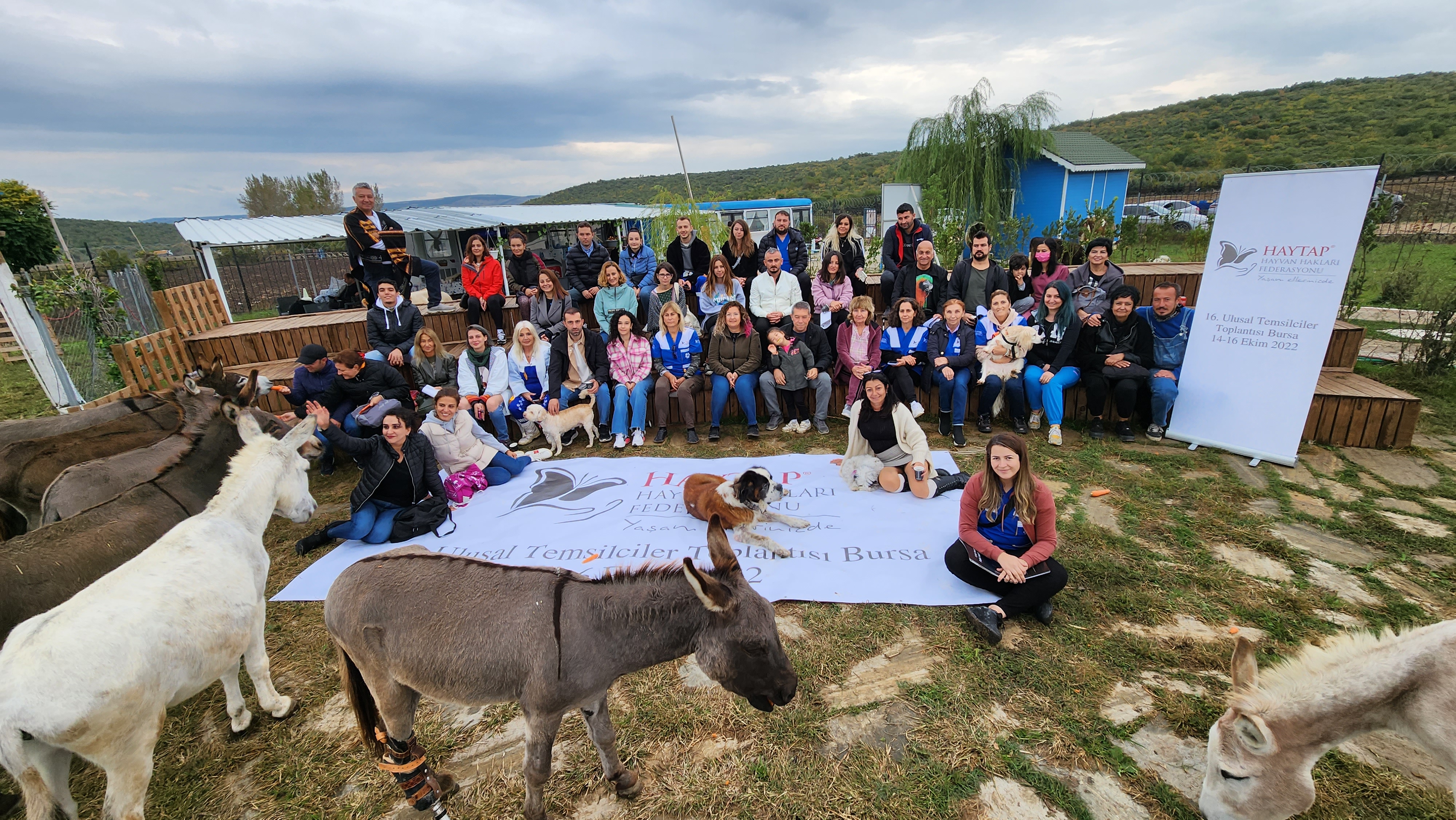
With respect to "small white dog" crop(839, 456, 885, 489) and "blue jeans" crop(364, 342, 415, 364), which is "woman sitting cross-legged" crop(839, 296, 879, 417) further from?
"blue jeans" crop(364, 342, 415, 364)

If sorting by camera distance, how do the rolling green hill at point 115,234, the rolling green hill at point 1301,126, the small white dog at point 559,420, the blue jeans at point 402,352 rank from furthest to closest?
the rolling green hill at point 115,234, the rolling green hill at point 1301,126, the blue jeans at point 402,352, the small white dog at point 559,420

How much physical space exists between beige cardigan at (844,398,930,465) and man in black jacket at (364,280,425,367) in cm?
570

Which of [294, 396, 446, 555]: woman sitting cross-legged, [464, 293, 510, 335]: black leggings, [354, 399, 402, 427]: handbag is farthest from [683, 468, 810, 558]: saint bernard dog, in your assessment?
[464, 293, 510, 335]: black leggings

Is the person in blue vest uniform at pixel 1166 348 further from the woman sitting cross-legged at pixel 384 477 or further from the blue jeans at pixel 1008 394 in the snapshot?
the woman sitting cross-legged at pixel 384 477

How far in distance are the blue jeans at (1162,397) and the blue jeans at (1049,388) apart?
726mm

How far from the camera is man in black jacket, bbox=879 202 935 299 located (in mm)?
8078

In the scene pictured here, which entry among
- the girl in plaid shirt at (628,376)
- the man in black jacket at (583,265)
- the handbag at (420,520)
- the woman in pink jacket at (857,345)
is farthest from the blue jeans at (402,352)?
the woman in pink jacket at (857,345)

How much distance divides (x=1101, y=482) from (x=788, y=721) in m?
4.20

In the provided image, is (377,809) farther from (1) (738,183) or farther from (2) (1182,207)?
(1) (738,183)

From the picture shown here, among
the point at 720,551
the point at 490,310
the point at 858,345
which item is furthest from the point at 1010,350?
the point at 490,310

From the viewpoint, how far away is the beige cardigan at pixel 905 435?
5.42 m

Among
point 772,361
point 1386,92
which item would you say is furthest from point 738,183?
point 772,361

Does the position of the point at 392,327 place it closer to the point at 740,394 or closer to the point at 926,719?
the point at 740,394

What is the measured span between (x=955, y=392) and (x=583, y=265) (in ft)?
18.7
